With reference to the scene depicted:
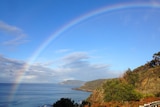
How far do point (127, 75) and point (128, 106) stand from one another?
197ft

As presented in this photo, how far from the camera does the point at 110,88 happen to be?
4772 cm

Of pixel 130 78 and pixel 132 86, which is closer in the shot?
pixel 132 86

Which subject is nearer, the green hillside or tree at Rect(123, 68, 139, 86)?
the green hillside

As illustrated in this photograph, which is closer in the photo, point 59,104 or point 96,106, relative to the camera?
point 96,106

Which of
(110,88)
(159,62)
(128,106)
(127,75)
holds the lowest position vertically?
(128,106)

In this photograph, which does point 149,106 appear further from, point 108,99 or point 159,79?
point 159,79

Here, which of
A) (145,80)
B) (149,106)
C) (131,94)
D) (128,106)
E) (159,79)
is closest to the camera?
(149,106)

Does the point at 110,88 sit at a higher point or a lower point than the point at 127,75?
lower

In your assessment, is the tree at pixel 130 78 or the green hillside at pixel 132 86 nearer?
the green hillside at pixel 132 86

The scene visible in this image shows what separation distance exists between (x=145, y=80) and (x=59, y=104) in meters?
58.9

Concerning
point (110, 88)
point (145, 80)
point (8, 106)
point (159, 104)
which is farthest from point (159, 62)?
point (159, 104)

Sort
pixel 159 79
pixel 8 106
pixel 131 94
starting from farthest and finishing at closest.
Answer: pixel 8 106, pixel 159 79, pixel 131 94

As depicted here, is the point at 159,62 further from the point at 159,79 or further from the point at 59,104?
the point at 59,104

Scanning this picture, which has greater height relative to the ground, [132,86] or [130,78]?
[130,78]
